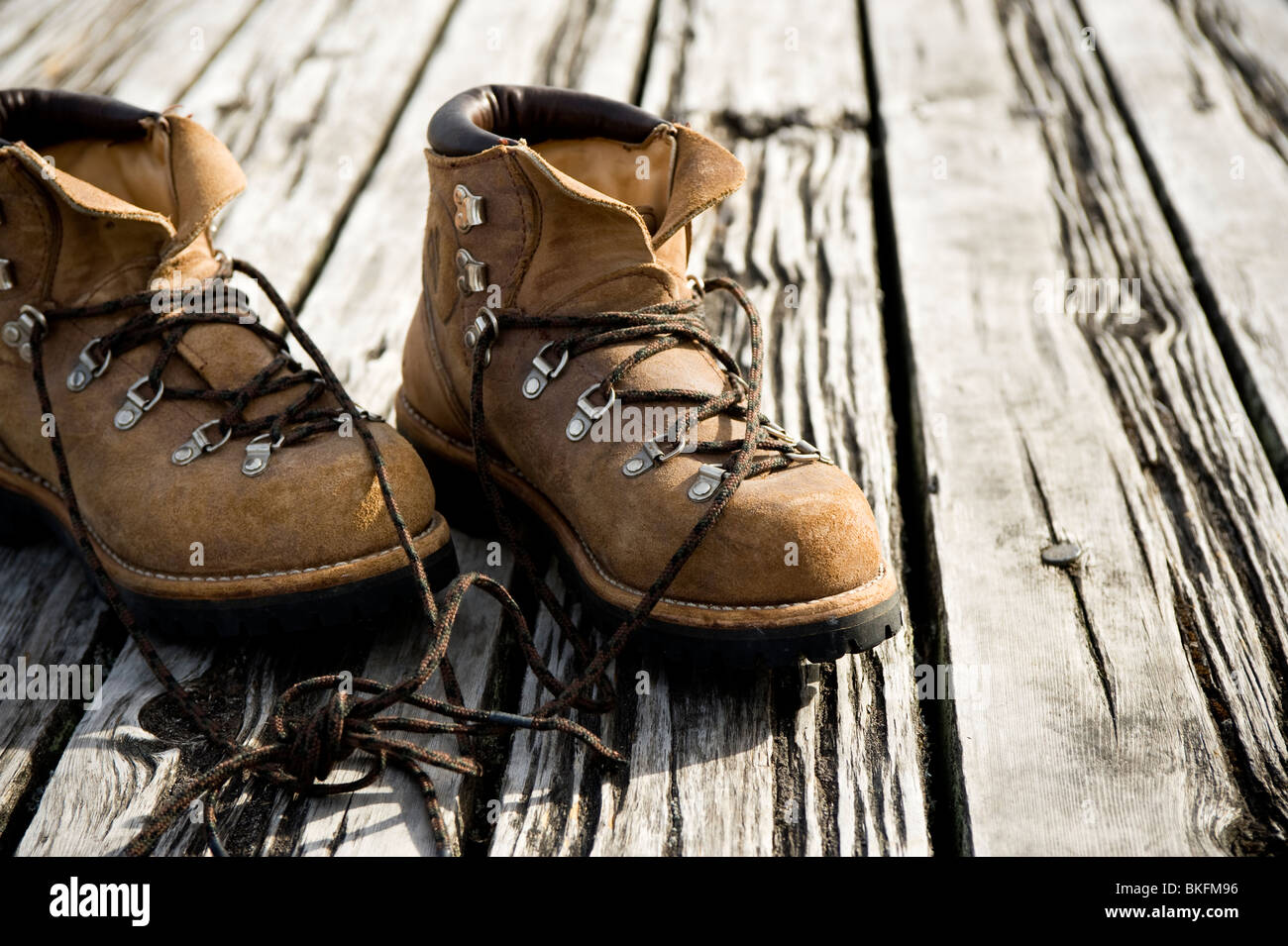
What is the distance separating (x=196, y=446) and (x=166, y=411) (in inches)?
3.0

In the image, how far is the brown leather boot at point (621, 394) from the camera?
1117 millimetres

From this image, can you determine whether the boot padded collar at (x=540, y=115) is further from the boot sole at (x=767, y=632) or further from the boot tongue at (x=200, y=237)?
the boot sole at (x=767, y=632)

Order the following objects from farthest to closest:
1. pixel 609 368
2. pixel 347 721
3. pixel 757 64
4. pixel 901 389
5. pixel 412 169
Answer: pixel 757 64
pixel 412 169
pixel 901 389
pixel 609 368
pixel 347 721

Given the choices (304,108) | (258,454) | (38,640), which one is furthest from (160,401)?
(304,108)

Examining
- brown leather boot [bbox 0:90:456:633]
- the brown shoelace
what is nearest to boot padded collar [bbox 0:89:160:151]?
brown leather boot [bbox 0:90:456:633]

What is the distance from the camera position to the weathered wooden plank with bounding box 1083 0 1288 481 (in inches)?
70.5

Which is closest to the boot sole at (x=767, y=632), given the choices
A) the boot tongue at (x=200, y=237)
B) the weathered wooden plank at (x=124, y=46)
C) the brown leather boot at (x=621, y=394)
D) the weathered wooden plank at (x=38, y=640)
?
the brown leather boot at (x=621, y=394)

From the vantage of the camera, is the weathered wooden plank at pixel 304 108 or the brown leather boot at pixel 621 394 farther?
the weathered wooden plank at pixel 304 108

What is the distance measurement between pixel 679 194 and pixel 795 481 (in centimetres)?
37

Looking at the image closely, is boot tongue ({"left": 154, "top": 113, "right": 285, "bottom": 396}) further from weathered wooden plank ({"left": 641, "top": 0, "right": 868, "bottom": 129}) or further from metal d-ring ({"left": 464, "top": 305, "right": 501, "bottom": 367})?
weathered wooden plank ({"left": 641, "top": 0, "right": 868, "bottom": 129})

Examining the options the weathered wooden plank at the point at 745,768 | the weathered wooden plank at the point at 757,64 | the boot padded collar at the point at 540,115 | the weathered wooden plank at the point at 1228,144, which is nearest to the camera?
the weathered wooden plank at the point at 745,768

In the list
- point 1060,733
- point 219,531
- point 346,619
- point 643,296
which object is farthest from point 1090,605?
point 219,531

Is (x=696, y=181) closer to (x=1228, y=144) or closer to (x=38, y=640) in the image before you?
(x=38, y=640)

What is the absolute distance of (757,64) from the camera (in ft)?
9.11
